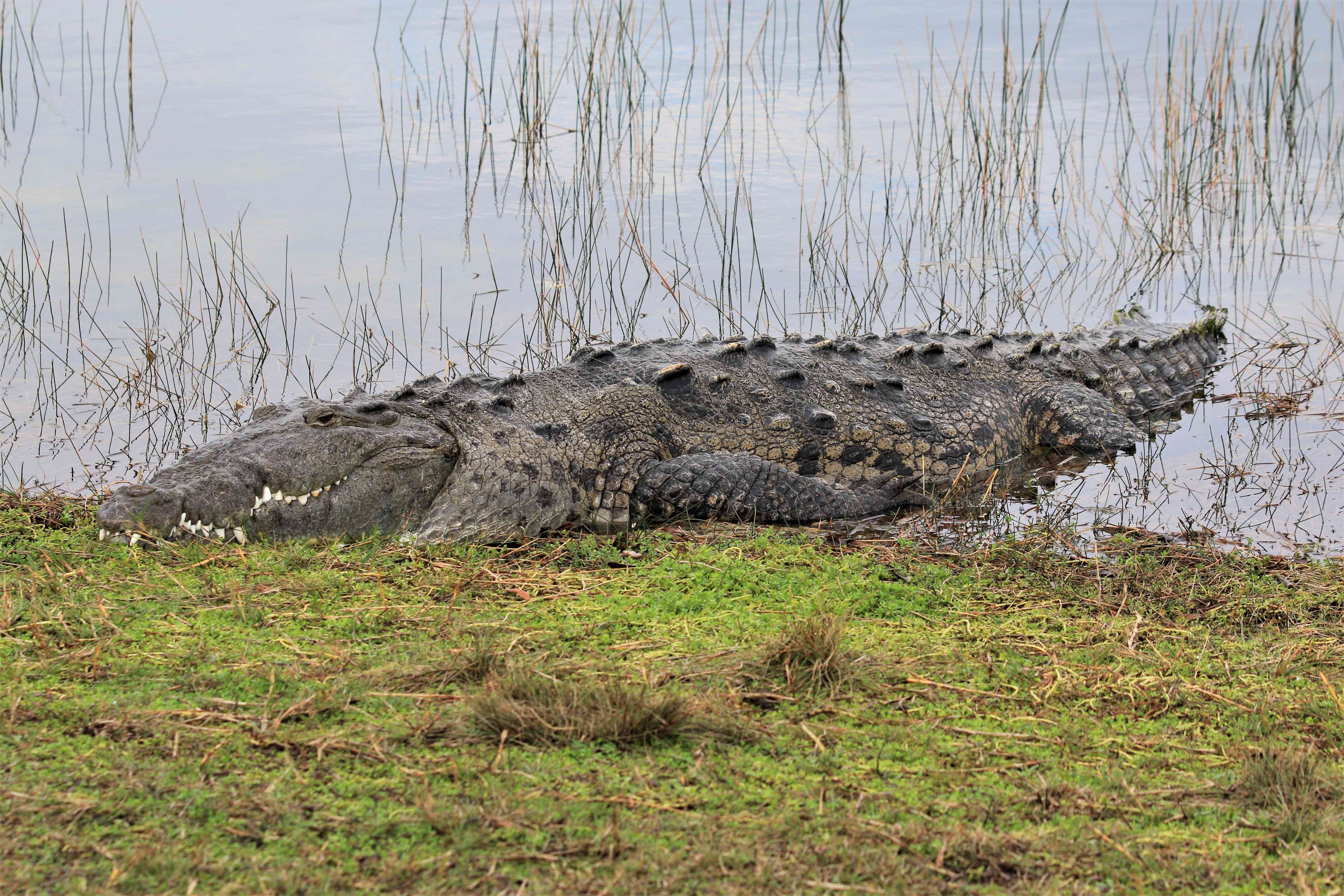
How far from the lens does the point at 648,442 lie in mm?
5570

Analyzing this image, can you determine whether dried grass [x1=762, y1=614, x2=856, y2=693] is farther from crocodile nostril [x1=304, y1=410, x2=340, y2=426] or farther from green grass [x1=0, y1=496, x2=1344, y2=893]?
crocodile nostril [x1=304, y1=410, x2=340, y2=426]

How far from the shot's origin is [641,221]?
33.4 ft

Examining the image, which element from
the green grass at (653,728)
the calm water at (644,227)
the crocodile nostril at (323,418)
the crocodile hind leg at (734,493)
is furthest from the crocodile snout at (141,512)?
the crocodile hind leg at (734,493)

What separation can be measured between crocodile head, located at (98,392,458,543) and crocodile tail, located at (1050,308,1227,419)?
436 centimetres

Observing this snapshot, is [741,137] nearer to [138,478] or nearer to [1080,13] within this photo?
[138,478]

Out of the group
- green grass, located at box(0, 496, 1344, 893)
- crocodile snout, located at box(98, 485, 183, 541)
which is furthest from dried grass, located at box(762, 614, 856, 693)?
crocodile snout, located at box(98, 485, 183, 541)

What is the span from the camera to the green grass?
2.32 meters

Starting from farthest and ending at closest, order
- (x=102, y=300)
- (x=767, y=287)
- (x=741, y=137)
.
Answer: (x=741, y=137), (x=767, y=287), (x=102, y=300)

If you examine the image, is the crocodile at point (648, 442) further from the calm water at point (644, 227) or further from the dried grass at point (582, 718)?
the dried grass at point (582, 718)

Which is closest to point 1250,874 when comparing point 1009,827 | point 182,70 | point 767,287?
point 1009,827

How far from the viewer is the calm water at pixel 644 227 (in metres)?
7.15

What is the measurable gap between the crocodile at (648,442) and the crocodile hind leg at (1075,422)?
0.04ft

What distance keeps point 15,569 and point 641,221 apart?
692 cm

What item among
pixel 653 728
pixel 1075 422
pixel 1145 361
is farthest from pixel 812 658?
pixel 1145 361
